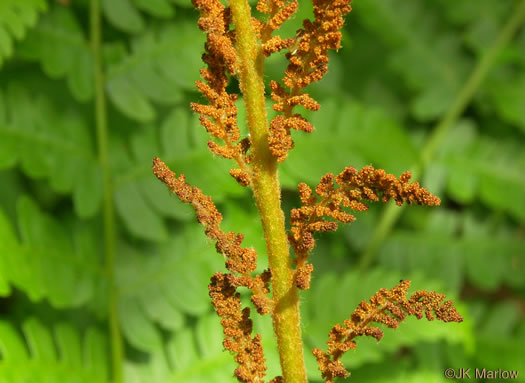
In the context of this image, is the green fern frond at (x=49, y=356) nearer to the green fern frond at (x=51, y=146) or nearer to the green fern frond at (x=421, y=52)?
the green fern frond at (x=51, y=146)

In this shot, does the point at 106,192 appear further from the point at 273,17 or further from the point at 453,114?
the point at 453,114

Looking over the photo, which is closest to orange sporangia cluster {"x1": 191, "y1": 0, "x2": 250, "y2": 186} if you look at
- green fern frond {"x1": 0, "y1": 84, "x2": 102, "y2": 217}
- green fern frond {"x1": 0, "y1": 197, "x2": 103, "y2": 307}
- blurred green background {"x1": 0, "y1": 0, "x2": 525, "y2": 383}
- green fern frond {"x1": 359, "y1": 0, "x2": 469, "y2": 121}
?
blurred green background {"x1": 0, "y1": 0, "x2": 525, "y2": 383}

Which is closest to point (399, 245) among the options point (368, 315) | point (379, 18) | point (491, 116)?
point (491, 116)

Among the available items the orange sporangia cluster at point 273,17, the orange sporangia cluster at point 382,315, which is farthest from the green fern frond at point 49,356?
the orange sporangia cluster at point 273,17

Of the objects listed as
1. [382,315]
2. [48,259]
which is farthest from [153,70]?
[382,315]

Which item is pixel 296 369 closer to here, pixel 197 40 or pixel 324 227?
pixel 324 227

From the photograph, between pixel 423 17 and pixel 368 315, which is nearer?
pixel 368 315
